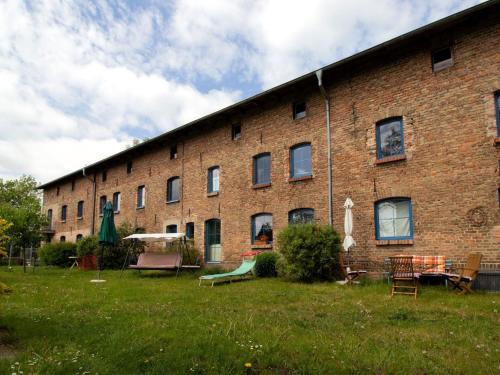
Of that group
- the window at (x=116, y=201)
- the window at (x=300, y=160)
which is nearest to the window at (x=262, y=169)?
the window at (x=300, y=160)

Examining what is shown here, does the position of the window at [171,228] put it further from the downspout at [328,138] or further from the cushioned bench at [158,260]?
the downspout at [328,138]

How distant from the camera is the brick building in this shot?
9336 mm

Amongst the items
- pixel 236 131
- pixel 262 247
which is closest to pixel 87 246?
pixel 236 131

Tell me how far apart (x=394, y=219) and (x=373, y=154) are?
1.94 m

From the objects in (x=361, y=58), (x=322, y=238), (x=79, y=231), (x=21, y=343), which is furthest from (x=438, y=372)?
(x=79, y=231)

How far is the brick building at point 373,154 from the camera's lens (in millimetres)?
9336

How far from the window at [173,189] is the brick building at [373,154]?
0.54 m

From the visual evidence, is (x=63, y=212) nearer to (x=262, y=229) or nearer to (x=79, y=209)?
(x=79, y=209)

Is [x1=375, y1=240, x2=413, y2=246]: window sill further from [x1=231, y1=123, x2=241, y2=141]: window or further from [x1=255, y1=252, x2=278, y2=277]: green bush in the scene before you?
[x1=231, y1=123, x2=241, y2=141]: window

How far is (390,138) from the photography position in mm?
11109

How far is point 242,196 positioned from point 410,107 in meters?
6.76

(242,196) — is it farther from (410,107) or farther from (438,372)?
(438,372)

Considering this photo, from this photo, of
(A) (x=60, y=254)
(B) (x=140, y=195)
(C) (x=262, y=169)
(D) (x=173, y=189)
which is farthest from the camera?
(A) (x=60, y=254)

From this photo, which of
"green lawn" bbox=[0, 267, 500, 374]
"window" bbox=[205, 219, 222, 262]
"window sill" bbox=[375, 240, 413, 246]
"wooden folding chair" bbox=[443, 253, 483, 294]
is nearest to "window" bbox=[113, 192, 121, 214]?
"window" bbox=[205, 219, 222, 262]
